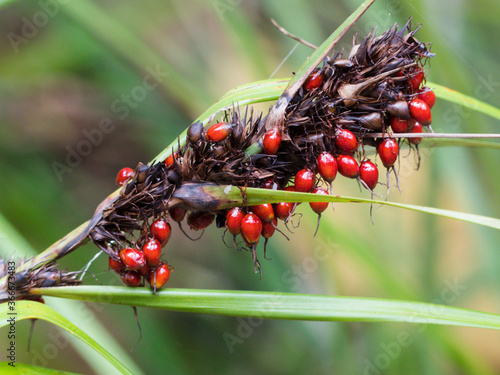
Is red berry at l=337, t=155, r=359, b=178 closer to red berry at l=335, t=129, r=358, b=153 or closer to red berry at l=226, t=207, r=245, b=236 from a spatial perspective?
red berry at l=335, t=129, r=358, b=153

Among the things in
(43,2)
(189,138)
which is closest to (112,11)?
(43,2)

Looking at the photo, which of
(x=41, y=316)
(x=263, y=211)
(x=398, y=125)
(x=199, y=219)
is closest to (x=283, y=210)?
(x=263, y=211)

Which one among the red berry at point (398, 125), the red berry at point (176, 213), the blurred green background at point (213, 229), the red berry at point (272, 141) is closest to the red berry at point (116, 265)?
the red berry at point (176, 213)

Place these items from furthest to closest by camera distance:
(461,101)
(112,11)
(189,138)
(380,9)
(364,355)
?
(112,11) < (364,355) < (380,9) < (461,101) < (189,138)

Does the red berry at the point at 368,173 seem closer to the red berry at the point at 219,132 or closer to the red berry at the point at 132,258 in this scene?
the red berry at the point at 219,132

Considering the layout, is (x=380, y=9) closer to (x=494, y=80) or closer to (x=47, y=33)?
(x=494, y=80)

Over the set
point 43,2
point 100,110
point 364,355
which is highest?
point 43,2
